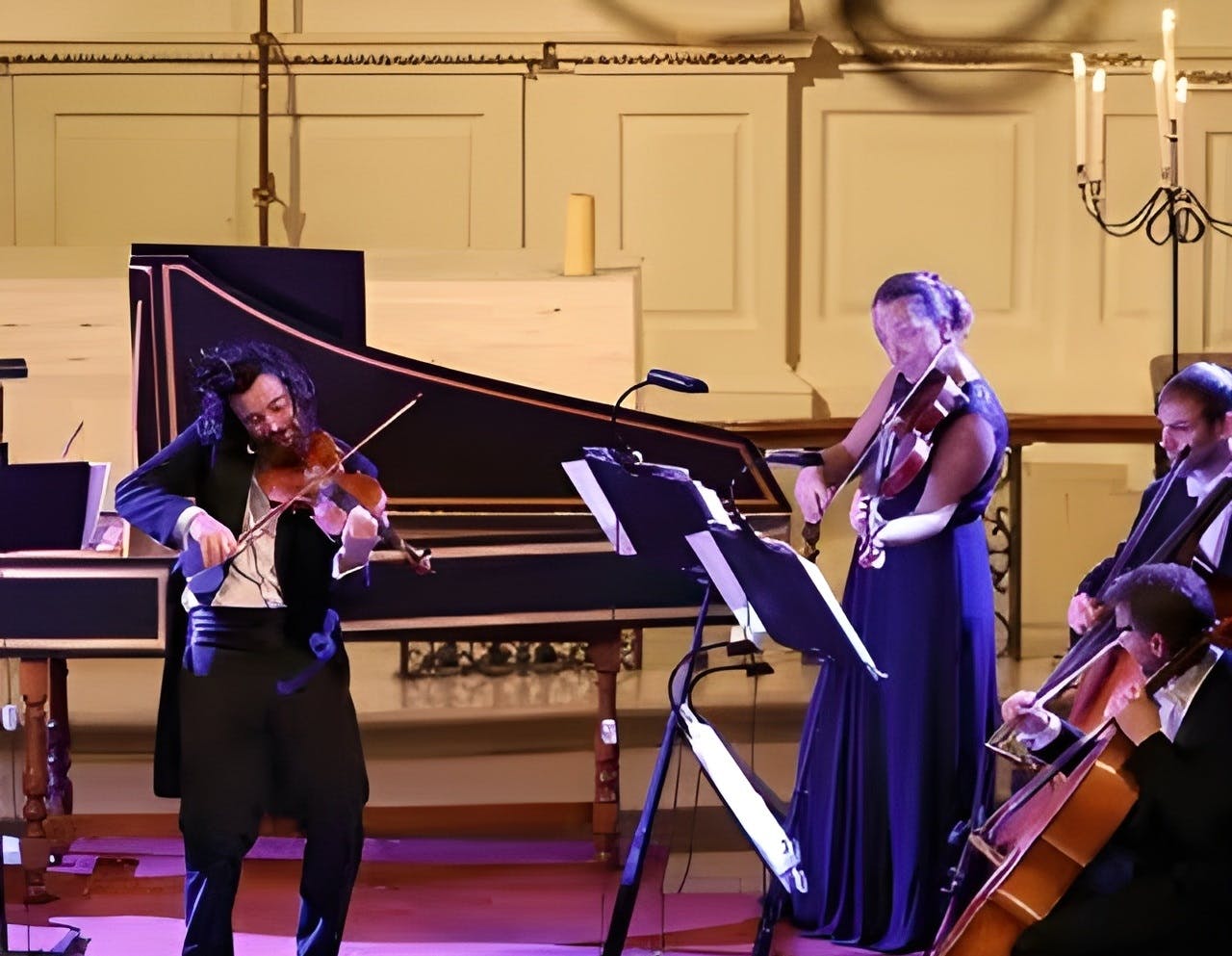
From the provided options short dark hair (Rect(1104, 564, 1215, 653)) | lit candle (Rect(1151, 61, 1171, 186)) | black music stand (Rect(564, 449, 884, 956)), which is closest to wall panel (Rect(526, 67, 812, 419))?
lit candle (Rect(1151, 61, 1171, 186))

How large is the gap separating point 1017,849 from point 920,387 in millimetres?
973

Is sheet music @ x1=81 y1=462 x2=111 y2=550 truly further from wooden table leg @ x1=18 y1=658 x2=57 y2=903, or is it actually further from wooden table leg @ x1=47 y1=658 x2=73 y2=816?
wooden table leg @ x1=47 y1=658 x2=73 y2=816

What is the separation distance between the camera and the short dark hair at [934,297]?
339 centimetres

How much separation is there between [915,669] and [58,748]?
198 centimetres

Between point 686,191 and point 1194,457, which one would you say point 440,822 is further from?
point 686,191

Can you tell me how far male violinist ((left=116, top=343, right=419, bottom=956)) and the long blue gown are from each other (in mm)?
898

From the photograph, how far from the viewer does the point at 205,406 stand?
3.22m

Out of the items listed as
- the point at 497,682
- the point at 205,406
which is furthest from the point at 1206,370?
the point at 497,682

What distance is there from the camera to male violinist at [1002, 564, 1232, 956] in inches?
104

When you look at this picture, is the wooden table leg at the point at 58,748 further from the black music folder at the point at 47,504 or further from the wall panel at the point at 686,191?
the wall panel at the point at 686,191

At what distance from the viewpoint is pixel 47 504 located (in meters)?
3.11

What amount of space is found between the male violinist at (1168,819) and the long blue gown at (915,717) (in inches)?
28.2

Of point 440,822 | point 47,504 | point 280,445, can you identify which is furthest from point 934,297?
point 440,822

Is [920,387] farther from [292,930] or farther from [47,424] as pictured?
[47,424]
